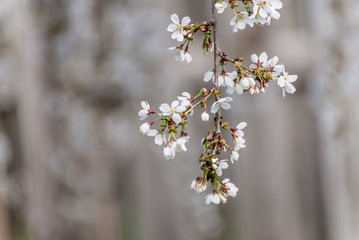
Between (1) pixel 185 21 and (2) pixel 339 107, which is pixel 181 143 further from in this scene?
(2) pixel 339 107

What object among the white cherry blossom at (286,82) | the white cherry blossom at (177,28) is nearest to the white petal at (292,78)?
the white cherry blossom at (286,82)

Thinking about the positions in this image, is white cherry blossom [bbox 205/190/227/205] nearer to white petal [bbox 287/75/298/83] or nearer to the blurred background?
white petal [bbox 287/75/298/83]

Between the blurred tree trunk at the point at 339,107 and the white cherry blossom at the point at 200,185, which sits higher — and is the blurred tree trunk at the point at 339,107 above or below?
above

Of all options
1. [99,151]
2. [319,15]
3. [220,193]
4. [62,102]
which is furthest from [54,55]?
[220,193]

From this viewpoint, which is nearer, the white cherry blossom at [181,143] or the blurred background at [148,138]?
the white cherry blossom at [181,143]

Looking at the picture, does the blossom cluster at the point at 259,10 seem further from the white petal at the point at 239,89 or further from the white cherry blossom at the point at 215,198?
the white cherry blossom at the point at 215,198
